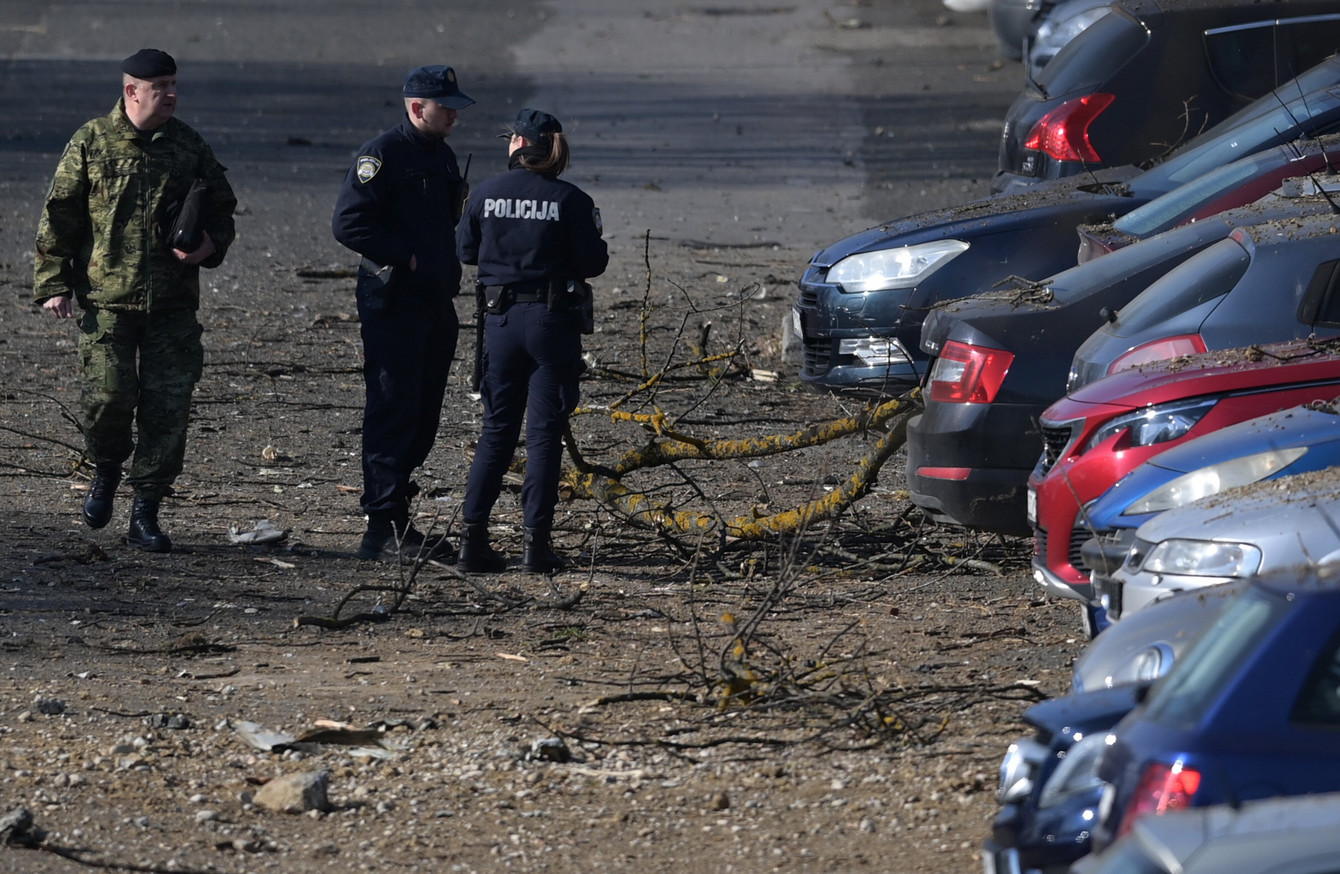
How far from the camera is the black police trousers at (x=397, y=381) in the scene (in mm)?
7289

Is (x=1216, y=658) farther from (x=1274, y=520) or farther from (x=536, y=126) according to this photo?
(x=536, y=126)

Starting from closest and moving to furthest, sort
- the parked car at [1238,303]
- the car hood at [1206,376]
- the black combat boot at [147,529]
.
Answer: the car hood at [1206,376]
the parked car at [1238,303]
the black combat boot at [147,529]

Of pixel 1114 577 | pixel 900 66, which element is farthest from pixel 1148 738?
pixel 900 66

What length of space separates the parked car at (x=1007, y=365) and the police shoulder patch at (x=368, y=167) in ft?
7.59

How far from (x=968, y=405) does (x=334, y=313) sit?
263 inches

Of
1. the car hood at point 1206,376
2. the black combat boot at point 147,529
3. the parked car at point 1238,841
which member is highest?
the car hood at point 1206,376

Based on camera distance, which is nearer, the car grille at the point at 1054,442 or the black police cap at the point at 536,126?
the car grille at the point at 1054,442

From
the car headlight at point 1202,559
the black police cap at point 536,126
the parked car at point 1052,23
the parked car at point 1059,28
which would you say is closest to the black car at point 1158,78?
the parked car at point 1052,23

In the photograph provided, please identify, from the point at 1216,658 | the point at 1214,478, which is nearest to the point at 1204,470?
the point at 1214,478

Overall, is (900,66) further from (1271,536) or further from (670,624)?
(1271,536)

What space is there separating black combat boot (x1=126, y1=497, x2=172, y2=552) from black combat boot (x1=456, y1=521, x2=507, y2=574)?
1.23 metres

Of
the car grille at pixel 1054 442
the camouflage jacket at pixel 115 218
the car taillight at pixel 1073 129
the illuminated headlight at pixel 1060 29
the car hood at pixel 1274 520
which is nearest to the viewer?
the car hood at pixel 1274 520

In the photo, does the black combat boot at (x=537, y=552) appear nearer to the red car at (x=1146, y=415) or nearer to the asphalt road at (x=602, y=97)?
the red car at (x=1146, y=415)

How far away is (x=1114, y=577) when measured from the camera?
16.3 ft
